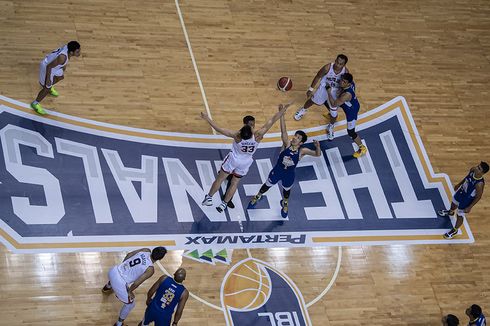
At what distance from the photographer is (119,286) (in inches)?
422

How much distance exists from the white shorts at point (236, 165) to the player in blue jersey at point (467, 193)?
12.1ft

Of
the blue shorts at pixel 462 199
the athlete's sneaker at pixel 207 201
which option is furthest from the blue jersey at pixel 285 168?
the blue shorts at pixel 462 199

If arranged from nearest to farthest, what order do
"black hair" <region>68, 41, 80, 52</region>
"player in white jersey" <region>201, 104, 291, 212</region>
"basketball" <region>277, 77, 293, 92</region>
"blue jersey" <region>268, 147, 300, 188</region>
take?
"player in white jersey" <region>201, 104, 291, 212</region>
"blue jersey" <region>268, 147, 300, 188</region>
"black hair" <region>68, 41, 80, 52</region>
"basketball" <region>277, 77, 293, 92</region>

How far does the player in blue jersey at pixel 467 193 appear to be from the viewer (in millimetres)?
13000

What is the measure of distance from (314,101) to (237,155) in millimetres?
2730

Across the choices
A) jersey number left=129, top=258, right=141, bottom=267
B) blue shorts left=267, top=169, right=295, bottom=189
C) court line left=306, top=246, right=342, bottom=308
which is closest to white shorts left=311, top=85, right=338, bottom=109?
blue shorts left=267, top=169, right=295, bottom=189

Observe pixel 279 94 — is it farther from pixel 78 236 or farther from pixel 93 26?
pixel 78 236

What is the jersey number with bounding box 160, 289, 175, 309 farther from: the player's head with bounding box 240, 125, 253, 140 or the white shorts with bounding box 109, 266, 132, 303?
the player's head with bounding box 240, 125, 253, 140

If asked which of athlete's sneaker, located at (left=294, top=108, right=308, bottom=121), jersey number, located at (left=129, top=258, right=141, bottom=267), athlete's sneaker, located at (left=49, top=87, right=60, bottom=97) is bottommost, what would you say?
jersey number, located at (left=129, top=258, right=141, bottom=267)

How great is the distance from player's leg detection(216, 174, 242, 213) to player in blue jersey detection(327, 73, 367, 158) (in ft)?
8.29

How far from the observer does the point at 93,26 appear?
15.2 meters

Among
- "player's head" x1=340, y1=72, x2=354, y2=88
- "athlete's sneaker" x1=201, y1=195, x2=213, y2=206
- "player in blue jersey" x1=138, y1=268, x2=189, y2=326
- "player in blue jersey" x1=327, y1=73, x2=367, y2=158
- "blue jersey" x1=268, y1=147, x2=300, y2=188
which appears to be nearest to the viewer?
"player in blue jersey" x1=138, y1=268, x2=189, y2=326

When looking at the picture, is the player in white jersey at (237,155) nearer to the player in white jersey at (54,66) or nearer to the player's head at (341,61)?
the player's head at (341,61)

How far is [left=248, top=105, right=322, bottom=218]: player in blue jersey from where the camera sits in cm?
1234
